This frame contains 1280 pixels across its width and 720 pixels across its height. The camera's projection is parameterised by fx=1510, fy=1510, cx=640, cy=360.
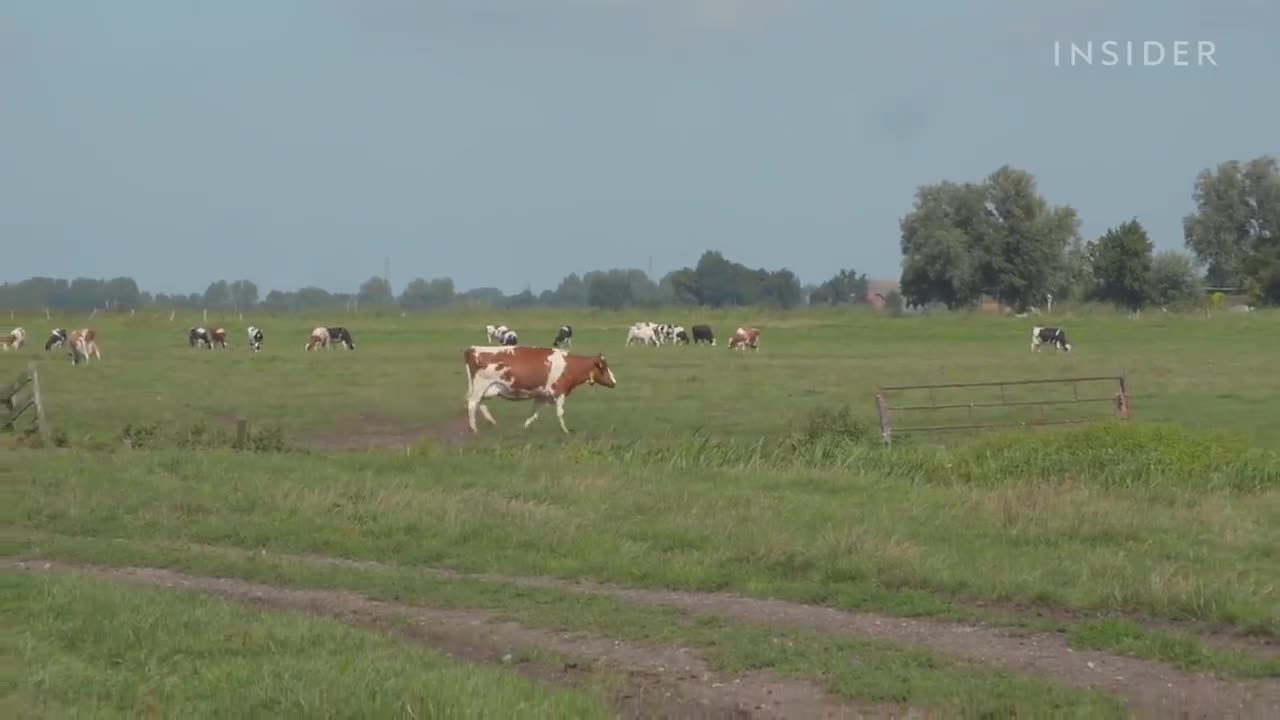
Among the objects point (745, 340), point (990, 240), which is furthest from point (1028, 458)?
point (990, 240)

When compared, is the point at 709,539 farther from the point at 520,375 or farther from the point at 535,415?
the point at 520,375

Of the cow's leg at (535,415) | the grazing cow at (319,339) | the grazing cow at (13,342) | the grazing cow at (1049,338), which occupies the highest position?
the grazing cow at (13,342)

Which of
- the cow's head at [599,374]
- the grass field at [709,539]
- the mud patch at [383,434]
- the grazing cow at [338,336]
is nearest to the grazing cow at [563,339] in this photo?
the grazing cow at [338,336]

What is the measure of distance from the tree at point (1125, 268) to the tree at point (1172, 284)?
629mm

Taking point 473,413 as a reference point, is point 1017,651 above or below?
above

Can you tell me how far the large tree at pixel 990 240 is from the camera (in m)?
95.8

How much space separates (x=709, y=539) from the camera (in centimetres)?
1423

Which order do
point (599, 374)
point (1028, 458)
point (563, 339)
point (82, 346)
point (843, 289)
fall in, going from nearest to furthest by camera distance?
point (1028, 458) < point (599, 374) < point (82, 346) < point (563, 339) < point (843, 289)

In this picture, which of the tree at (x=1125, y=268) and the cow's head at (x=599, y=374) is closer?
the cow's head at (x=599, y=374)

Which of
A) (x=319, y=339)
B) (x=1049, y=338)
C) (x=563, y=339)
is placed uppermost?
(x=319, y=339)

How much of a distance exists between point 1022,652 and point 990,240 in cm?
8870

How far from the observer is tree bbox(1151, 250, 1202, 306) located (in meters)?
98.2

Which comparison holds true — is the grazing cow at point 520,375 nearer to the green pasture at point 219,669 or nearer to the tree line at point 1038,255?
the green pasture at point 219,669

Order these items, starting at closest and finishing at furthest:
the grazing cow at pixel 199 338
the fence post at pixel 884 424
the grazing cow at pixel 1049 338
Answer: the fence post at pixel 884 424 < the grazing cow at pixel 1049 338 < the grazing cow at pixel 199 338
